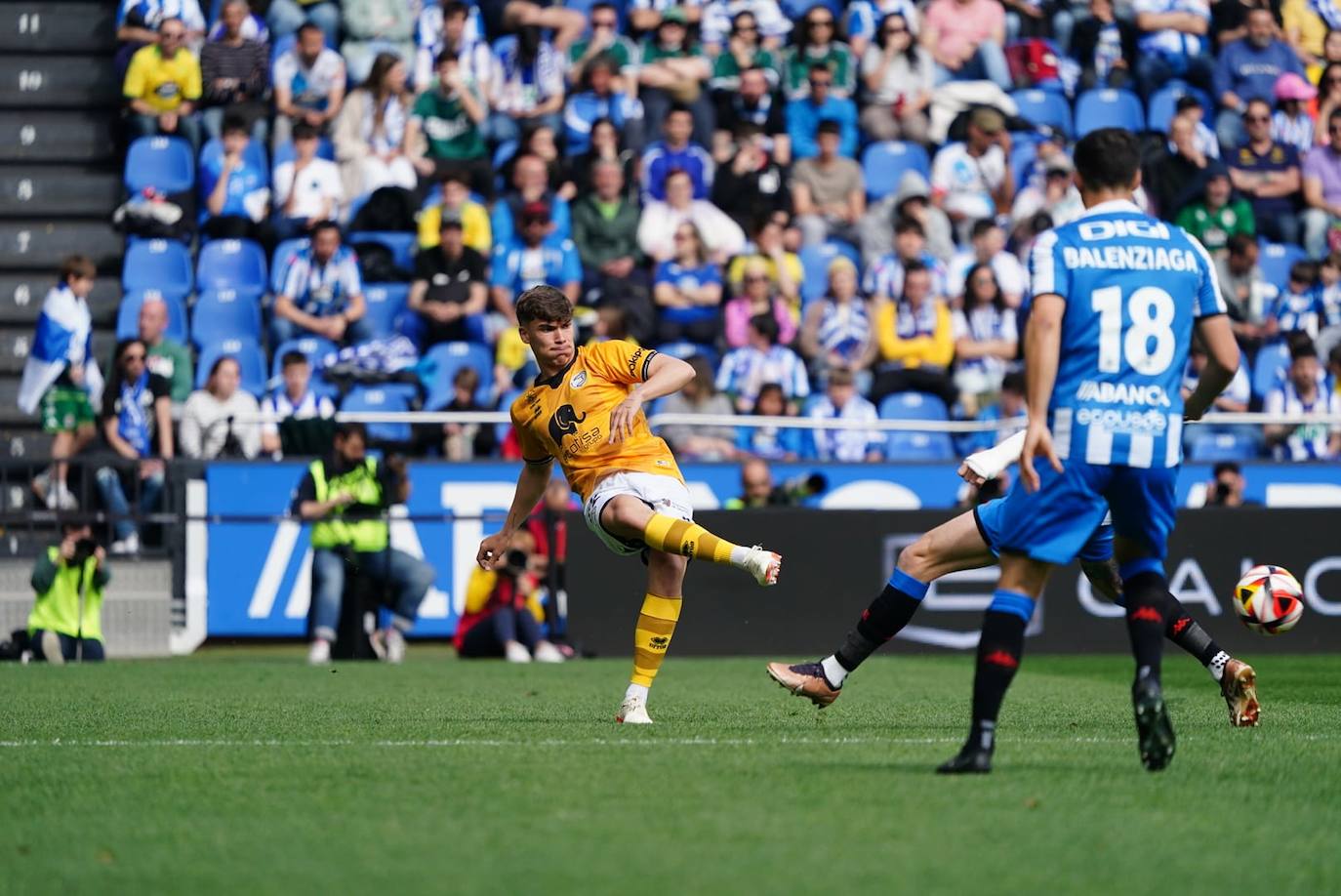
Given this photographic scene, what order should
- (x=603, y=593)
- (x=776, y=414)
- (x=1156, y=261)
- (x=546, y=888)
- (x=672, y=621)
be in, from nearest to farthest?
(x=546, y=888)
(x=1156, y=261)
(x=672, y=621)
(x=603, y=593)
(x=776, y=414)

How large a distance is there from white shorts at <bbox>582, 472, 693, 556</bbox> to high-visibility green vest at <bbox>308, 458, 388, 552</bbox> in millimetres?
6974

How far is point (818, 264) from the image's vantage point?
1897cm

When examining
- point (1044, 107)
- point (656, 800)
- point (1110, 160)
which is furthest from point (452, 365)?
point (656, 800)

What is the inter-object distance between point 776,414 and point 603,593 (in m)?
2.39

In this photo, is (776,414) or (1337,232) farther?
(1337,232)

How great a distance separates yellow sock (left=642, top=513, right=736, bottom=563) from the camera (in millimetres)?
8203

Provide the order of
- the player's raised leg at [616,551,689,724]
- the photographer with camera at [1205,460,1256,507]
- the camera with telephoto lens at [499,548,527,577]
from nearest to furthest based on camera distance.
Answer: the player's raised leg at [616,551,689,724]
the camera with telephoto lens at [499,548,527,577]
the photographer with camera at [1205,460,1256,507]

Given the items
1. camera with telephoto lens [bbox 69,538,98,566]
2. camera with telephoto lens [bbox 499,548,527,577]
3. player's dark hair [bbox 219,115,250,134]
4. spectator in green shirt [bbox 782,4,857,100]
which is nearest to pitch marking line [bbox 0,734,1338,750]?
camera with telephoto lens [bbox 69,538,98,566]

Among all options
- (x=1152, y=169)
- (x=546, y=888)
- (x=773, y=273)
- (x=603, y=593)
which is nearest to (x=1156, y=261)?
(x=546, y=888)

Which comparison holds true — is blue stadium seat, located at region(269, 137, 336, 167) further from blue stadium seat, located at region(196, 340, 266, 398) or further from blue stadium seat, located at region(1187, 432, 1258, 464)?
blue stadium seat, located at region(1187, 432, 1258, 464)

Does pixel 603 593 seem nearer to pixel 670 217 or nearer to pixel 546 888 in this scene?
pixel 670 217

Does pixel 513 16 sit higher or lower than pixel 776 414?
higher

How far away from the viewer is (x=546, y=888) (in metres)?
4.44

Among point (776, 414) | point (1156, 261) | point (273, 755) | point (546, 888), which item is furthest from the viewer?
point (776, 414)
